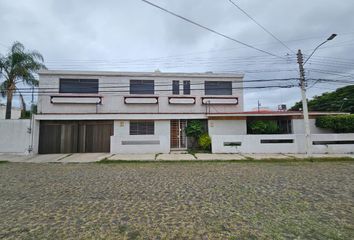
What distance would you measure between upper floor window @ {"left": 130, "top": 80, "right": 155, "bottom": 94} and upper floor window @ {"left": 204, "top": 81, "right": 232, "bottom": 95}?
4.69 metres

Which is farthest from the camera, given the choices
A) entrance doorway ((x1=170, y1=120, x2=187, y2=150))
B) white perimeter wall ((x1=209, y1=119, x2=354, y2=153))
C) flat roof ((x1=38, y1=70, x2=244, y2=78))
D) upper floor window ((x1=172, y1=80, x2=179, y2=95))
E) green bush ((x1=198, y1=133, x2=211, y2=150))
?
upper floor window ((x1=172, y1=80, x2=179, y2=95))

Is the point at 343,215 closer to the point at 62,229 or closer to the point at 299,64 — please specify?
the point at 62,229

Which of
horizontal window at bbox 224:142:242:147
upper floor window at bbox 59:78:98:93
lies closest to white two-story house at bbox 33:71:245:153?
upper floor window at bbox 59:78:98:93

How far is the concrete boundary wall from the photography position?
12.4 m

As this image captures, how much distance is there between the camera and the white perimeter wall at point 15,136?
1255 cm

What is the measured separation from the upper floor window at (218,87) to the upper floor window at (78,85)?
9.43 m

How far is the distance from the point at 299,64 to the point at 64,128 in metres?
16.6

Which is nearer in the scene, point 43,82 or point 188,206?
point 188,206

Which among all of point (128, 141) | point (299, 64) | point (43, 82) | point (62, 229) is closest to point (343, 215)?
point (62, 229)

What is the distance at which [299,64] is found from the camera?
11656mm

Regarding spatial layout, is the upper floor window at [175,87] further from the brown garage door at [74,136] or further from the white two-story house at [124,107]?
the brown garage door at [74,136]

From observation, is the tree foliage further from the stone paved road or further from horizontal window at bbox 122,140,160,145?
horizontal window at bbox 122,140,160,145

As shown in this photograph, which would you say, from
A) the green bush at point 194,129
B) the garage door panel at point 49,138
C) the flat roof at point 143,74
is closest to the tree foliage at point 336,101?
the flat roof at point 143,74

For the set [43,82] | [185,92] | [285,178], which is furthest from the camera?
[185,92]
